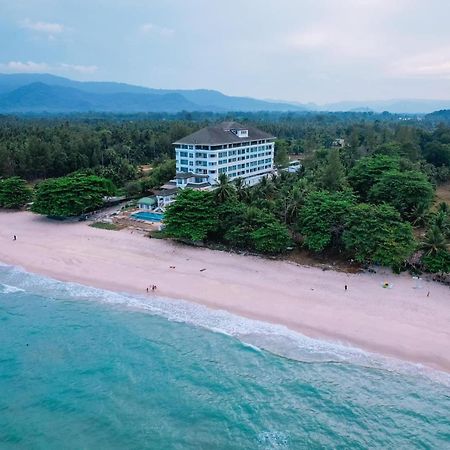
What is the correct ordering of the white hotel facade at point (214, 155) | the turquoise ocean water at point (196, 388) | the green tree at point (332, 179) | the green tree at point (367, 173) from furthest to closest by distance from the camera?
the white hotel facade at point (214, 155) < the green tree at point (367, 173) < the green tree at point (332, 179) < the turquoise ocean water at point (196, 388)

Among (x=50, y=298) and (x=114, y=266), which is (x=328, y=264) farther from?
(x=50, y=298)

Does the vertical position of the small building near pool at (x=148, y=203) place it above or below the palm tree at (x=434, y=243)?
below

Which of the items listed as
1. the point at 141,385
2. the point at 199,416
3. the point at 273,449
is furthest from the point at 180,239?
the point at 273,449

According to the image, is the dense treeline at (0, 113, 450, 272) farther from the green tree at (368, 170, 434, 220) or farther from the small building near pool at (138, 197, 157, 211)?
the small building near pool at (138, 197, 157, 211)

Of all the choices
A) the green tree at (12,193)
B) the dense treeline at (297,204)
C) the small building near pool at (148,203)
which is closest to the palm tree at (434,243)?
the dense treeline at (297,204)

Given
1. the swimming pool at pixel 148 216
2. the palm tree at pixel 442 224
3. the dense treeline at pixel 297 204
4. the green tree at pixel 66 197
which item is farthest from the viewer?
the swimming pool at pixel 148 216

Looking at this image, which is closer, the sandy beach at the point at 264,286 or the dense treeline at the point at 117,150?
the sandy beach at the point at 264,286

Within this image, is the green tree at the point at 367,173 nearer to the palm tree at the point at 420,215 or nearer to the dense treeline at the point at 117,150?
the palm tree at the point at 420,215

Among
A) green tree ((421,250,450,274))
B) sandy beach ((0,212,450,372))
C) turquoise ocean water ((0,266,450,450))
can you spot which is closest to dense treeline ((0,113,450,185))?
sandy beach ((0,212,450,372))

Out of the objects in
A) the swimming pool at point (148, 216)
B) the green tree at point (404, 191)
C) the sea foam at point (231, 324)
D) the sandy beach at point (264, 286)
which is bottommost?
the sea foam at point (231, 324)
